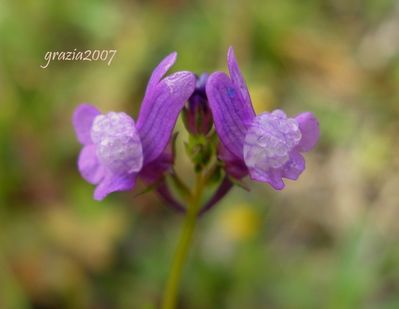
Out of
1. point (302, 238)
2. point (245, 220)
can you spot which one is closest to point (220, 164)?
point (245, 220)

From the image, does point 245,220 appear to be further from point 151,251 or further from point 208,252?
point 151,251

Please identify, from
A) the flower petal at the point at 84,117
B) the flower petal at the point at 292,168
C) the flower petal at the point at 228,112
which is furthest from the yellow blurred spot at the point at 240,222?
the flower petal at the point at 228,112

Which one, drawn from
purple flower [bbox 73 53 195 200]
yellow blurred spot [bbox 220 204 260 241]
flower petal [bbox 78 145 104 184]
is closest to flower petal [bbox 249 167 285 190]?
purple flower [bbox 73 53 195 200]

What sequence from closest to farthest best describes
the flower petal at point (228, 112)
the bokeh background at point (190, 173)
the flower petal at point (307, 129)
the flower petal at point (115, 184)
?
1. the flower petal at point (228, 112)
2. the flower petal at point (115, 184)
3. the flower petal at point (307, 129)
4. the bokeh background at point (190, 173)

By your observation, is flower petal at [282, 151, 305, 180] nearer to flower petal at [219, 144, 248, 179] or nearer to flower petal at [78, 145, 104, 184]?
flower petal at [219, 144, 248, 179]

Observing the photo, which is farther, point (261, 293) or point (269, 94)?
point (269, 94)

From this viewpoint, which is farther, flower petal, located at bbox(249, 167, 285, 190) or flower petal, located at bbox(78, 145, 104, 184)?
flower petal, located at bbox(78, 145, 104, 184)

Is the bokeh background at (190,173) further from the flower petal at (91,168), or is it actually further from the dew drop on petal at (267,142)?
the dew drop on petal at (267,142)
